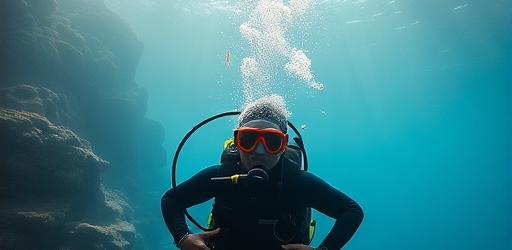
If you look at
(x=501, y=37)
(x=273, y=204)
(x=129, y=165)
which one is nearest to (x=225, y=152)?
(x=273, y=204)

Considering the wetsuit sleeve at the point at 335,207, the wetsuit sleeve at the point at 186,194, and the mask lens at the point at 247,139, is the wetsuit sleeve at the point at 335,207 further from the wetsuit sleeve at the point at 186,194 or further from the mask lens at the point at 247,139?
the wetsuit sleeve at the point at 186,194

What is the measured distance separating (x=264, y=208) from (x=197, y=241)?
2.02 feet

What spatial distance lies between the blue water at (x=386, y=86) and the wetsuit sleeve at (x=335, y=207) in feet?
15.6

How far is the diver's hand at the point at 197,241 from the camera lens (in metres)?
2.37

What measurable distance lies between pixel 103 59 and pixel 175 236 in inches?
904

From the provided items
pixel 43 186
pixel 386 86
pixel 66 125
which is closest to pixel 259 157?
pixel 43 186

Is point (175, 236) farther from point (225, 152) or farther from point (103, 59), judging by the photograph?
point (103, 59)

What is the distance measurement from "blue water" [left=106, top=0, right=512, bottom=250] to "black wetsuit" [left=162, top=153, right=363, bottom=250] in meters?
4.64

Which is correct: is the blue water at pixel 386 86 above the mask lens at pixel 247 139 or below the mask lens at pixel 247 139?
above

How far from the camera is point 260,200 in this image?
8.64 feet

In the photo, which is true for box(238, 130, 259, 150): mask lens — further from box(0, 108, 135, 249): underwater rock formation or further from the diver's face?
box(0, 108, 135, 249): underwater rock formation

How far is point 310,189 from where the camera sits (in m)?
2.72

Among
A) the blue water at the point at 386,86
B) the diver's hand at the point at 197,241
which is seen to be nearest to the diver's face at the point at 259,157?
the diver's hand at the point at 197,241

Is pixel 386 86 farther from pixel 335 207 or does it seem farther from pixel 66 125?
pixel 335 207
